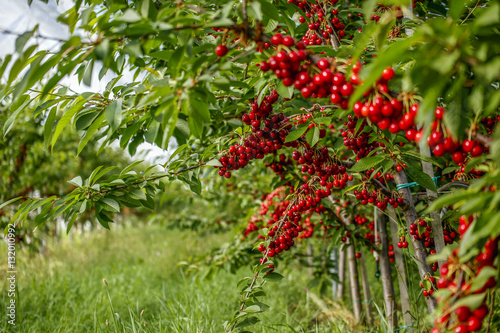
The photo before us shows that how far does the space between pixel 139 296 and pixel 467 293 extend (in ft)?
10.4

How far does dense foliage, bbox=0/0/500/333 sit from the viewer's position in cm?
70

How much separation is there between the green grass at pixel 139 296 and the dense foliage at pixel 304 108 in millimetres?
818

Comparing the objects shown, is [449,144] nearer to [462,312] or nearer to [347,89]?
[347,89]

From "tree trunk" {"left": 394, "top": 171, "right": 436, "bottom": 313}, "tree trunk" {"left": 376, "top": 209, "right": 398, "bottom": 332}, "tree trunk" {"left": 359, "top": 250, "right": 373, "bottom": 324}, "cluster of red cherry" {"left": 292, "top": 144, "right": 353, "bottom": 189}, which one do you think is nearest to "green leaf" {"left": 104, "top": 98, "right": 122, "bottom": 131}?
"cluster of red cherry" {"left": 292, "top": 144, "right": 353, "bottom": 189}

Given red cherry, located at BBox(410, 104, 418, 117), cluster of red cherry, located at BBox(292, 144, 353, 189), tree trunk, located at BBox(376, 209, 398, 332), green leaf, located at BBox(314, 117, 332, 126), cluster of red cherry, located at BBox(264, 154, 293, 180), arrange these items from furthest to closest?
1. tree trunk, located at BBox(376, 209, 398, 332)
2. cluster of red cherry, located at BBox(264, 154, 293, 180)
3. cluster of red cherry, located at BBox(292, 144, 353, 189)
4. green leaf, located at BBox(314, 117, 332, 126)
5. red cherry, located at BBox(410, 104, 418, 117)

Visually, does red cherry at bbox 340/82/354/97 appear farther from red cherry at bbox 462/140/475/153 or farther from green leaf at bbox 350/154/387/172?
green leaf at bbox 350/154/387/172

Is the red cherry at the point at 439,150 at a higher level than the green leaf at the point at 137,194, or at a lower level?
higher

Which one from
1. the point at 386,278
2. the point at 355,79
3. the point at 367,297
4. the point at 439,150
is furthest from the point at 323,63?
the point at 367,297

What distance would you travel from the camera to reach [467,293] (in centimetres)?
73

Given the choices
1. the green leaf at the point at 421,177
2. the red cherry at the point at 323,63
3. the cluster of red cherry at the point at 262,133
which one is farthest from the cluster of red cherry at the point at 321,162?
the red cherry at the point at 323,63

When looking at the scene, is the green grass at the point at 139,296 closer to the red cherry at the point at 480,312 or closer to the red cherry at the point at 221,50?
the red cherry at the point at 480,312

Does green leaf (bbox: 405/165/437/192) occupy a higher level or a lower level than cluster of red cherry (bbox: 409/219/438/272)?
higher

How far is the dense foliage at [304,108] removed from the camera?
0.70m

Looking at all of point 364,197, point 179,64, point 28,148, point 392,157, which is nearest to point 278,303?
point 364,197
